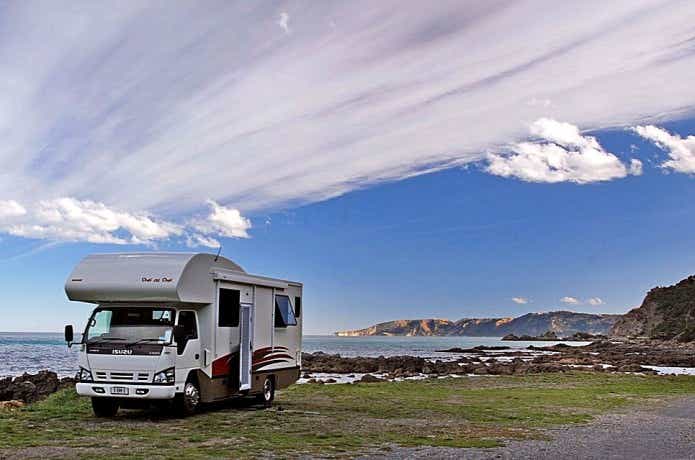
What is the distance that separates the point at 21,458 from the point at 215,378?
21.1 feet

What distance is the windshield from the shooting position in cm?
1650

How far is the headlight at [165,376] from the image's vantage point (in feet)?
52.2

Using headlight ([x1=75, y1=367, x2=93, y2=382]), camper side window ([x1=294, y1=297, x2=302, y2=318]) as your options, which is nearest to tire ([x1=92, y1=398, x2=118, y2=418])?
headlight ([x1=75, y1=367, x2=93, y2=382])

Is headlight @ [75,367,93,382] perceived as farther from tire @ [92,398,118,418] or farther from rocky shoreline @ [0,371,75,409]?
rocky shoreline @ [0,371,75,409]

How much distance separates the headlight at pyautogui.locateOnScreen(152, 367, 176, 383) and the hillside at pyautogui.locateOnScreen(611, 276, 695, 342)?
400 ft

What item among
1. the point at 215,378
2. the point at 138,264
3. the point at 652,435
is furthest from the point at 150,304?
→ the point at 652,435

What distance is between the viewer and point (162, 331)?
54.0ft

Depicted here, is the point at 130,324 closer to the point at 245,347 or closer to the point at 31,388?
the point at 245,347

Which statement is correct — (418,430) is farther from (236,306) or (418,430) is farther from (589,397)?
(589,397)

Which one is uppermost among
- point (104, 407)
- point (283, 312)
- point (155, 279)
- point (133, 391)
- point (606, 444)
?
point (155, 279)

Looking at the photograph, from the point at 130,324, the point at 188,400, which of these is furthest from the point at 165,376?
the point at 130,324

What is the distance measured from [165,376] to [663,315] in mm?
162042

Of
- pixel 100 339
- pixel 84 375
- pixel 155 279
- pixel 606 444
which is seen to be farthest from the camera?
pixel 100 339

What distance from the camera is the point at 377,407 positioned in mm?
21234
